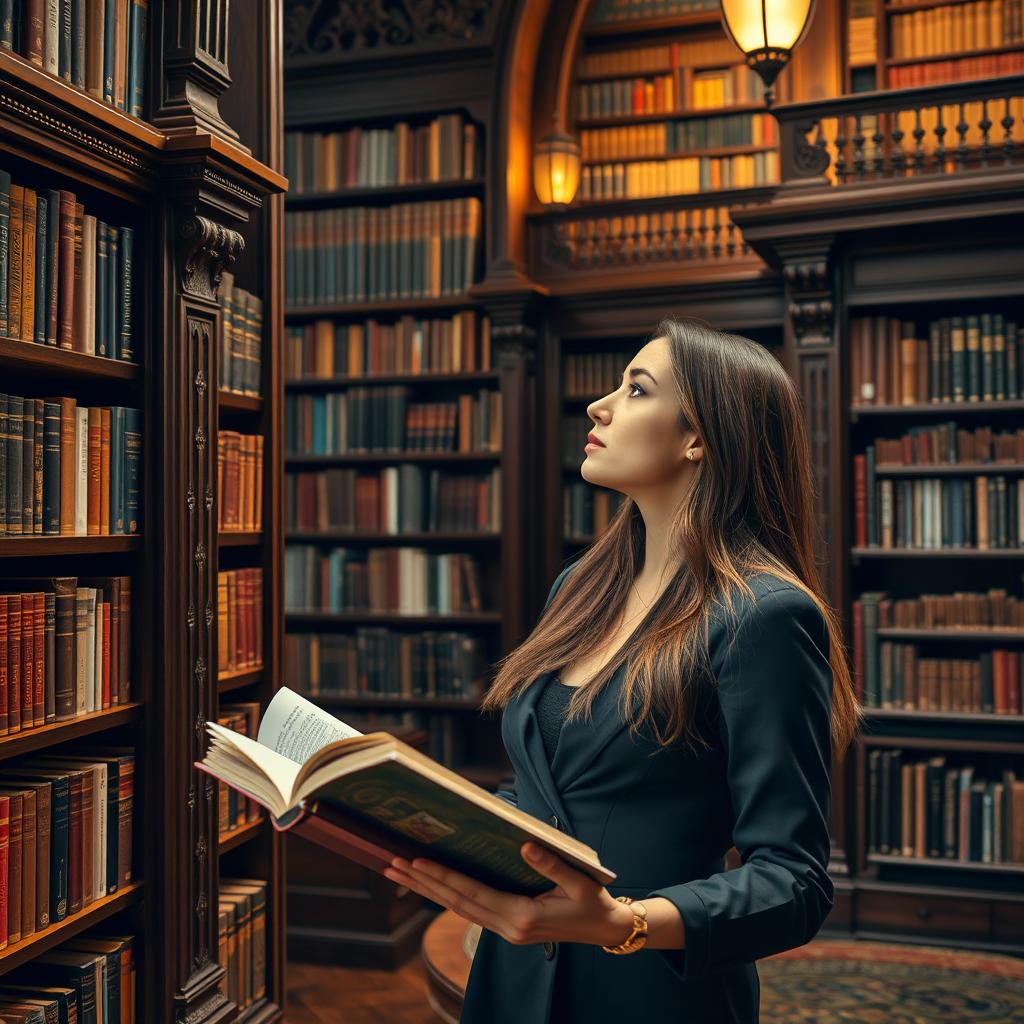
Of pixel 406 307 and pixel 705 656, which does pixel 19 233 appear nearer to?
pixel 705 656

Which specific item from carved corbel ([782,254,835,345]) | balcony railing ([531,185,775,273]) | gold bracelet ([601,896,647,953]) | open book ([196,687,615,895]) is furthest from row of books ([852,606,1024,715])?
open book ([196,687,615,895])

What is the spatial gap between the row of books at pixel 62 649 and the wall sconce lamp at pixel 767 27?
1.90 metres

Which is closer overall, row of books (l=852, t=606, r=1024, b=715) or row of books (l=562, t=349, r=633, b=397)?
row of books (l=852, t=606, r=1024, b=715)

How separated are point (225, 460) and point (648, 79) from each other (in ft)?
11.8

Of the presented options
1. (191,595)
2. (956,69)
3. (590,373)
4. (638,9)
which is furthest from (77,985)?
(956,69)

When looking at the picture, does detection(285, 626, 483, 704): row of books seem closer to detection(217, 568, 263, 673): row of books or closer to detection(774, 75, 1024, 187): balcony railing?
detection(217, 568, 263, 673): row of books

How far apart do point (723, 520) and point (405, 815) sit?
58cm

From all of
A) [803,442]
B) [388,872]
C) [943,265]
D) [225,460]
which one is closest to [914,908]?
[943,265]

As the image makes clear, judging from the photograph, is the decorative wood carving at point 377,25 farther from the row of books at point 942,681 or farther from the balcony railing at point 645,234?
the row of books at point 942,681

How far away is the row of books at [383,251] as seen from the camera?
16.6 ft

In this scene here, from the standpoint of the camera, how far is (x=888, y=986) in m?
3.46

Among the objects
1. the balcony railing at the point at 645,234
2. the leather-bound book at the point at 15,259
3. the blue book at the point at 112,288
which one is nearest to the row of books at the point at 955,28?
the balcony railing at the point at 645,234

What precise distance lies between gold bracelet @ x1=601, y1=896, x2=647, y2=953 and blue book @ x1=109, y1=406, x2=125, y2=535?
1442 millimetres

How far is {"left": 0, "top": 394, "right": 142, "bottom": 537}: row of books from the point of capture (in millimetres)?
1917
